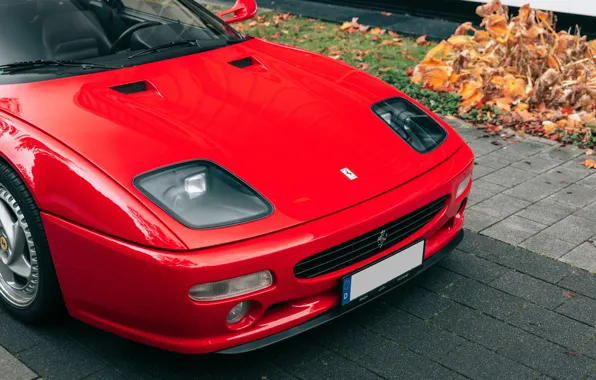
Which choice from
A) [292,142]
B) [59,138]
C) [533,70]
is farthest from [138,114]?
[533,70]

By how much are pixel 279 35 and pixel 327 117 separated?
222 inches

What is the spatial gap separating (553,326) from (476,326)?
1.08ft

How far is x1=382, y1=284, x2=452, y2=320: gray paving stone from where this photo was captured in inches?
132

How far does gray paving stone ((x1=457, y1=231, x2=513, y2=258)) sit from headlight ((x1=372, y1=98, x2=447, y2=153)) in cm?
72

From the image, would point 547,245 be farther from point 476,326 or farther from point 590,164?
point 590,164

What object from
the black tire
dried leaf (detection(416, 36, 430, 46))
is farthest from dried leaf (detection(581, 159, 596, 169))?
the black tire

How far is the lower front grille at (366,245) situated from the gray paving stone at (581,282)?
85 centimetres

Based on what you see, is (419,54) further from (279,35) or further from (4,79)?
(4,79)

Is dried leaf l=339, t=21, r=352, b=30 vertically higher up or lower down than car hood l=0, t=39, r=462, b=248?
lower down

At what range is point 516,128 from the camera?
5672 millimetres

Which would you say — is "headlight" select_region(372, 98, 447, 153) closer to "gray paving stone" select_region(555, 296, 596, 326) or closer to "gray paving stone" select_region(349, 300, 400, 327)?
"gray paving stone" select_region(349, 300, 400, 327)

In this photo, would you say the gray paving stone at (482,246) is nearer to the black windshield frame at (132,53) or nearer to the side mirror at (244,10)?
the black windshield frame at (132,53)

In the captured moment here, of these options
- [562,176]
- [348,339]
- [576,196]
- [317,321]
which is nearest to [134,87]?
[317,321]

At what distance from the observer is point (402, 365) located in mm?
2982
